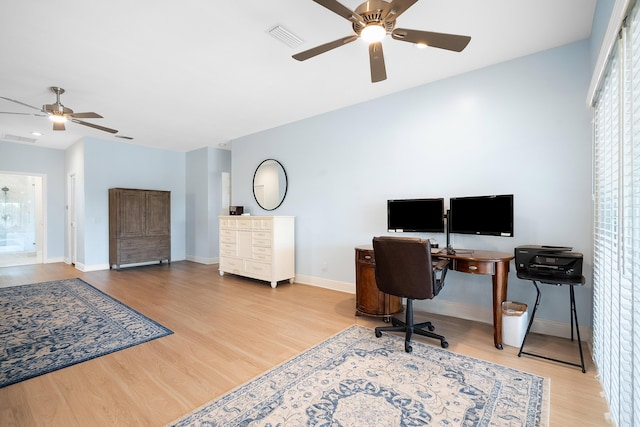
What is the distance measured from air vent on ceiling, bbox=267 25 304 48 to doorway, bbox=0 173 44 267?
8.14 metres

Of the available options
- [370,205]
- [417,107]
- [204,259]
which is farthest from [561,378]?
[204,259]

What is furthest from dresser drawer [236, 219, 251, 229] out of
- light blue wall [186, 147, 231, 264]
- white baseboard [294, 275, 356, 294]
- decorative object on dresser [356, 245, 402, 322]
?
decorative object on dresser [356, 245, 402, 322]

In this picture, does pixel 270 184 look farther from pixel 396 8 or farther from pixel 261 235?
pixel 396 8

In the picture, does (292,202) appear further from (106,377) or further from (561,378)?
(561,378)

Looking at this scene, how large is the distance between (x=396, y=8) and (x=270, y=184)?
13.1 ft

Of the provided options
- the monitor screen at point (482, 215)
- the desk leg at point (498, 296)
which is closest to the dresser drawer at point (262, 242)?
the monitor screen at point (482, 215)

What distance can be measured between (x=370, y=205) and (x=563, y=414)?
2788 millimetres

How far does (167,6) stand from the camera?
89.7 inches

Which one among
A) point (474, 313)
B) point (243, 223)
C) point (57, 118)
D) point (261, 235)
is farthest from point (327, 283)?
point (57, 118)

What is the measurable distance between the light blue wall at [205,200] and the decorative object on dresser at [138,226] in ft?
2.04

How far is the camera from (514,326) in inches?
104

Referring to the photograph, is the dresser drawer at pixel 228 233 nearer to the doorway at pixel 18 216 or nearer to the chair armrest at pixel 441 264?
the chair armrest at pixel 441 264

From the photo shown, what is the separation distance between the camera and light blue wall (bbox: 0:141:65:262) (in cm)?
665

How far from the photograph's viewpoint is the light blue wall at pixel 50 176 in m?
6.65
